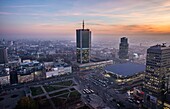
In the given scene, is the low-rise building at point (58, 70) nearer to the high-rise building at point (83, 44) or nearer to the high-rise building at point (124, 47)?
the high-rise building at point (83, 44)

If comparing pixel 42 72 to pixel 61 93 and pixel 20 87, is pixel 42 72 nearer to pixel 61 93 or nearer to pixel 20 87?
pixel 20 87

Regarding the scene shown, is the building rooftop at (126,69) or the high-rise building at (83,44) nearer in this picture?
the building rooftop at (126,69)

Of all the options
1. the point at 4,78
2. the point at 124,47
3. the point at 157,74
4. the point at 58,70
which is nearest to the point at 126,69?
the point at 157,74

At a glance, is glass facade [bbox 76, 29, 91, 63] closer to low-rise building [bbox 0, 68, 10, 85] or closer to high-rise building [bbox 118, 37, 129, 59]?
high-rise building [bbox 118, 37, 129, 59]

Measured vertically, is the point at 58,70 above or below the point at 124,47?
below

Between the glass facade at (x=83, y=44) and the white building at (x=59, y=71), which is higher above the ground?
the glass facade at (x=83, y=44)

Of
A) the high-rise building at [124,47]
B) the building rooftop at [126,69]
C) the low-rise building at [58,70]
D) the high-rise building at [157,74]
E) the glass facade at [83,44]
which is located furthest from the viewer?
the high-rise building at [124,47]

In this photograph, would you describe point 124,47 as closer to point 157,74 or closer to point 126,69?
point 126,69

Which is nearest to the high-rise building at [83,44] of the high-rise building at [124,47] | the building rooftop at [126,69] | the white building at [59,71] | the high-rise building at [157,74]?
the white building at [59,71]

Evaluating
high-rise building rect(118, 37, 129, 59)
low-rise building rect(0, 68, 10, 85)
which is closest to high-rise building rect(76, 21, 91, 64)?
high-rise building rect(118, 37, 129, 59)
